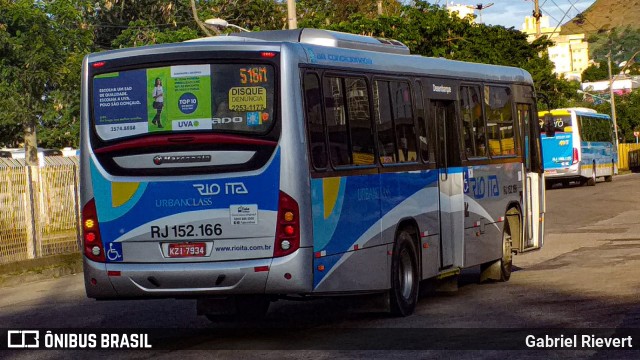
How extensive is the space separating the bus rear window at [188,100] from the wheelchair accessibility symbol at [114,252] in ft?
3.19

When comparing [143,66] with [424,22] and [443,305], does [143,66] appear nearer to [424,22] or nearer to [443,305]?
[443,305]

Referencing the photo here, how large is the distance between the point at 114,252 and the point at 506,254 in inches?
276

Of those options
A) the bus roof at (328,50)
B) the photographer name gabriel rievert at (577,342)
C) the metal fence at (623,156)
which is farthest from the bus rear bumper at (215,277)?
the metal fence at (623,156)

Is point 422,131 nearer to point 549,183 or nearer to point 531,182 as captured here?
point 531,182

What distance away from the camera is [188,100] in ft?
36.5

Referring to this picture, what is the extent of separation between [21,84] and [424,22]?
56.2 ft

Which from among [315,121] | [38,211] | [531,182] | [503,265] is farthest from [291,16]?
[315,121]

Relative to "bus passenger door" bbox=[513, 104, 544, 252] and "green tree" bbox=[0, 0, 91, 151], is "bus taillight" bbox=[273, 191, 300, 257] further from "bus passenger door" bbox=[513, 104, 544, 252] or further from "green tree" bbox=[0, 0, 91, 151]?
"green tree" bbox=[0, 0, 91, 151]

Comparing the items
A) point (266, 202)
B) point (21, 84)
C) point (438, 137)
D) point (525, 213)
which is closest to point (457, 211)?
point (438, 137)

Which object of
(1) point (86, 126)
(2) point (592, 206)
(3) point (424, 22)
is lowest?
(2) point (592, 206)

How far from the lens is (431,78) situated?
1456 cm

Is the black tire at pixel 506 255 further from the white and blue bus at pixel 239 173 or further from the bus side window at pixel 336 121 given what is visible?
the bus side window at pixel 336 121

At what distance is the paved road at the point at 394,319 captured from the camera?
438 inches

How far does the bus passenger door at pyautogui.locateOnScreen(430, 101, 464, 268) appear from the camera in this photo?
14516 mm
